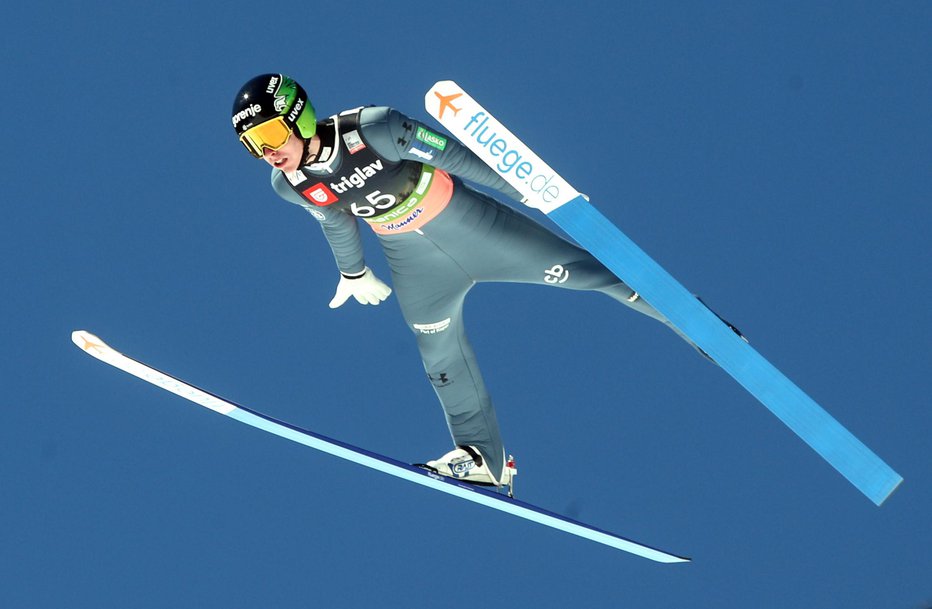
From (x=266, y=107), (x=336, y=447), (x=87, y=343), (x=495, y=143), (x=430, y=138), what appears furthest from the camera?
(x=336, y=447)

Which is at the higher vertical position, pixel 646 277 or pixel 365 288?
pixel 365 288

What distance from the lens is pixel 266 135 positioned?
8.82 ft

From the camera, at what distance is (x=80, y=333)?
2.95 metres

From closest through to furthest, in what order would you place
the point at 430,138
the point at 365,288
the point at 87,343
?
the point at 430,138 < the point at 87,343 < the point at 365,288

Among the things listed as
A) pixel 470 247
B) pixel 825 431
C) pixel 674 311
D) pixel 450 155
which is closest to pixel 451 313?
pixel 470 247

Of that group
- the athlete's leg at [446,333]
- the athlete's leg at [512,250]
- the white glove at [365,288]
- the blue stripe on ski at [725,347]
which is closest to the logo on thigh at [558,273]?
the athlete's leg at [512,250]

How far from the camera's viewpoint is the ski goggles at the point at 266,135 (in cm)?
268

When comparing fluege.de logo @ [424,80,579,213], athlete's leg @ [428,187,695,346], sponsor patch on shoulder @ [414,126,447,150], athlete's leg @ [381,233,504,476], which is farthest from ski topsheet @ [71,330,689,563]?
fluege.de logo @ [424,80,579,213]

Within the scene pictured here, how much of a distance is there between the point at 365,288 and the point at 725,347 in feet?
3.17

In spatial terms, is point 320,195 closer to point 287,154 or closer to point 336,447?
point 287,154

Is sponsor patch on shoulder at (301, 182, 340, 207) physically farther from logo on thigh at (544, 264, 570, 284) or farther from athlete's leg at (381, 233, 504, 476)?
logo on thigh at (544, 264, 570, 284)

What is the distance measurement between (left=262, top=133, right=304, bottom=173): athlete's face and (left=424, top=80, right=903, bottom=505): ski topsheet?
1.22 ft

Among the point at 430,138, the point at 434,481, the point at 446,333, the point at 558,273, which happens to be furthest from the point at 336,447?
the point at 430,138

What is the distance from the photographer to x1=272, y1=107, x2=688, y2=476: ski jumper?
2.83m
